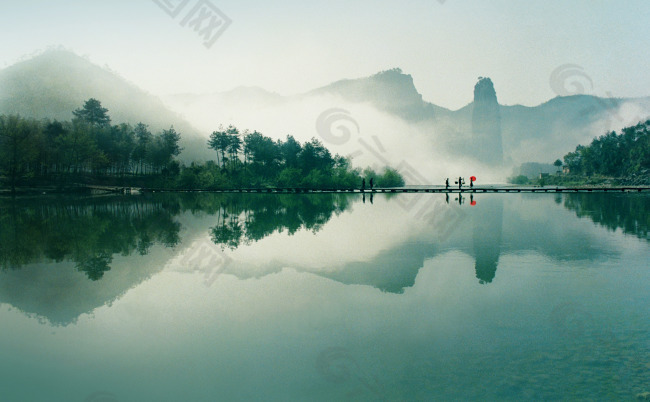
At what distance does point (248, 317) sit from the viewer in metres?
10.5

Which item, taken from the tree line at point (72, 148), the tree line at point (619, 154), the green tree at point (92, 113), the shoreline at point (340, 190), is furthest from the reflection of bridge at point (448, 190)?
the green tree at point (92, 113)

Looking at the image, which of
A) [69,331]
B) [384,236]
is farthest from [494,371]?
[384,236]

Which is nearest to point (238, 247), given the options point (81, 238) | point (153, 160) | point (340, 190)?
point (81, 238)

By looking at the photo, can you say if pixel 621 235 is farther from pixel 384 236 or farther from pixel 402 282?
pixel 402 282

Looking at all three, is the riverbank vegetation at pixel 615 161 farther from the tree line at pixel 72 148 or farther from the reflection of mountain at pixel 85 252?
the reflection of mountain at pixel 85 252

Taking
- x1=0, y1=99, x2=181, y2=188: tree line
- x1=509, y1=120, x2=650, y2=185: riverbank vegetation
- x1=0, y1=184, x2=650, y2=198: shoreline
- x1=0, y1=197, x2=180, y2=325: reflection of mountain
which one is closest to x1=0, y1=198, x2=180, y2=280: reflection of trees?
x1=0, y1=197, x2=180, y2=325: reflection of mountain

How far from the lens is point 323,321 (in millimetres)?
10203

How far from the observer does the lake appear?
23.3ft

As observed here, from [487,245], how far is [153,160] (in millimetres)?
101959

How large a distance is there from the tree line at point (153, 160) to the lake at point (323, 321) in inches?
2722

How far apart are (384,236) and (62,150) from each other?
272ft

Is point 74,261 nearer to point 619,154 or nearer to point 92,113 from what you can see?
point 92,113

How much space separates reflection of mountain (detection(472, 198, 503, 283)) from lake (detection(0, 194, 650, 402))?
190 millimetres

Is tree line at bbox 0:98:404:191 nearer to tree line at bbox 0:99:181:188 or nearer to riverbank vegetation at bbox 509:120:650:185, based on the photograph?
tree line at bbox 0:99:181:188
